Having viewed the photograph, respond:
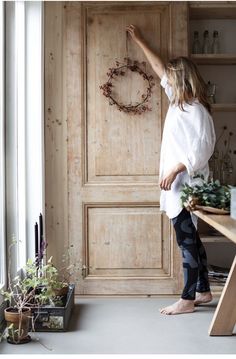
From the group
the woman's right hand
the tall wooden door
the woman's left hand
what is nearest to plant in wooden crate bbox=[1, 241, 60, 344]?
the tall wooden door

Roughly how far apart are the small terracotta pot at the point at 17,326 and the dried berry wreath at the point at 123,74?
1.60 metres

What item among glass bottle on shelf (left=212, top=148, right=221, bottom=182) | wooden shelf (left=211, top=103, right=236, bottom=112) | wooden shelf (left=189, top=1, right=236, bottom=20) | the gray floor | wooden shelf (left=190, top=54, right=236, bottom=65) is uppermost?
wooden shelf (left=189, top=1, right=236, bottom=20)

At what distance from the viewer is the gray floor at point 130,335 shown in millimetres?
2613

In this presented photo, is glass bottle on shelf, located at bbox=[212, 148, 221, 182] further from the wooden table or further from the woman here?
the wooden table

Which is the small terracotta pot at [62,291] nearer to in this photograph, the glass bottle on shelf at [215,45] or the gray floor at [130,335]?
the gray floor at [130,335]

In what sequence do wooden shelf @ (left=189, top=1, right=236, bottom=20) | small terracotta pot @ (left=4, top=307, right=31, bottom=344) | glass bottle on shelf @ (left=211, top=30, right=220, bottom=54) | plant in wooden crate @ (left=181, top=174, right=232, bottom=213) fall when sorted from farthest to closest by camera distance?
1. glass bottle on shelf @ (left=211, top=30, right=220, bottom=54)
2. wooden shelf @ (left=189, top=1, right=236, bottom=20)
3. small terracotta pot @ (left=4, top=307, right=31, bottom=344)
4. plant in wooden crate @ (left=181, top=174, right=232, bottom=213)

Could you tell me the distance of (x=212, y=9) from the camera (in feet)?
12.4

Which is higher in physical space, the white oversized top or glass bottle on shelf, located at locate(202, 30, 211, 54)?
glass bottle on shelf, located at locate(202, 30, 211, 54)

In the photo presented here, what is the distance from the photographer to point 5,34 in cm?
307

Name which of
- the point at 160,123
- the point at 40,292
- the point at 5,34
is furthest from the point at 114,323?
the point at 5,34

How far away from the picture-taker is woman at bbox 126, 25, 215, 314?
10.6 feet

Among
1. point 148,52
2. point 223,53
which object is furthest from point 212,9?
point 148,52

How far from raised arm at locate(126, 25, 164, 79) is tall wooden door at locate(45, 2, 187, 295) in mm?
64

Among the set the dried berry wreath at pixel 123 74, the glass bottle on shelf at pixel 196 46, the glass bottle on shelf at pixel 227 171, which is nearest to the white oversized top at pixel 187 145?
the dried berry wreath at pixel 123 74
